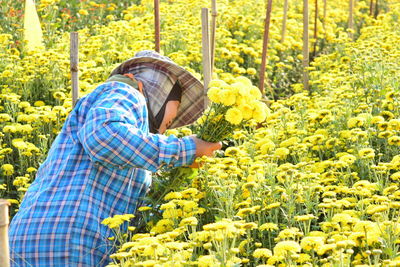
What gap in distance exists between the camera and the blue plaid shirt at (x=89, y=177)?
2809 mm

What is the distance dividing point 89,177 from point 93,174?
0.8 inches

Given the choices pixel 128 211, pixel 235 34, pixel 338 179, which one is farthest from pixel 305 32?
pixel 128 211

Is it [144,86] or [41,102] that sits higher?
[144,86]

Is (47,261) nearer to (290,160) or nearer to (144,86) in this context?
(144,86)

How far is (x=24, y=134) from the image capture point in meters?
4.73

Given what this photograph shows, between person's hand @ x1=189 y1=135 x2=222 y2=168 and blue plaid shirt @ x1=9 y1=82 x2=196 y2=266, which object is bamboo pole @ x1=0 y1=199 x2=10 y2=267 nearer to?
blue plaid shirt @ x1=9 y1=82 x2=196 y2=266

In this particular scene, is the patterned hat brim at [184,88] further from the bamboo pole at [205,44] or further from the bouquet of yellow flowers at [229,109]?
the bamboo pole at [205,44]

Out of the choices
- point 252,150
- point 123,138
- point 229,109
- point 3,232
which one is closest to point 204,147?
point 229,109

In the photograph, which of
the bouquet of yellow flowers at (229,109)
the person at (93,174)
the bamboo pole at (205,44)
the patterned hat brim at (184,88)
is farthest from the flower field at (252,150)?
the bamboo pole at (205,44)

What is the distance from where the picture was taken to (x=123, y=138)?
2.78 meters

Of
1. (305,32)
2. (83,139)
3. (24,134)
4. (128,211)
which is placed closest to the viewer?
(83,139)

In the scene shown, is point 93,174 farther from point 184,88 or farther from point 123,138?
point 184,88

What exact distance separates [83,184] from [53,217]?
173 millimetres

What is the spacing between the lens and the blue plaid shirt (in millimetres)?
2809
